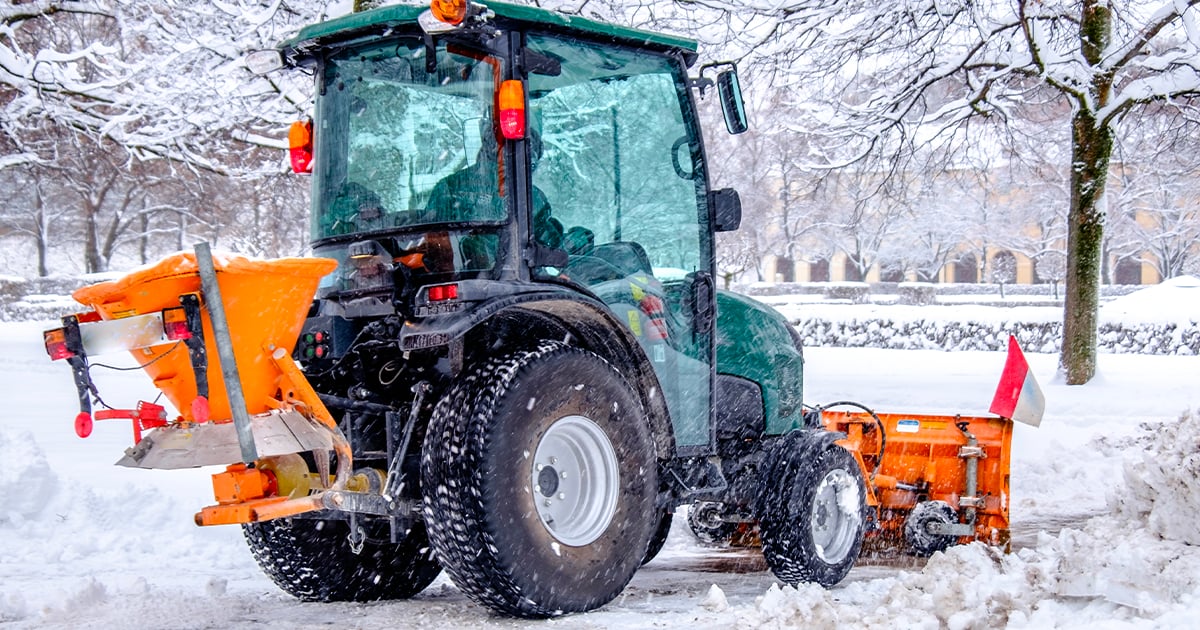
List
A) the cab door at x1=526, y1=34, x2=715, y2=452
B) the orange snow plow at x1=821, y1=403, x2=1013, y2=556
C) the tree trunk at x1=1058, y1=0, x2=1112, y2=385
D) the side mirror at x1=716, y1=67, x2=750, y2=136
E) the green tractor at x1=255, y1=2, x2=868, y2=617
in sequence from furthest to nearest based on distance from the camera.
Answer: the tree trunk at x1=1058, y1=0, x2=1112, y2=385 < the orange snow plow at x1=821, y1=403, x2=1013, y2=556 < the side mirror at x1=716, y1=67, x2=750, y2=136 < the cab door at x1=526, y1=34, x2=715, y2=452 < the green tractor at x1=255, y1=2, x2=868, y2=617

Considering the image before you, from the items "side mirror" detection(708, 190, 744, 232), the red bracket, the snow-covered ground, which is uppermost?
"side mirror" detection(708, 190, 744, 232)

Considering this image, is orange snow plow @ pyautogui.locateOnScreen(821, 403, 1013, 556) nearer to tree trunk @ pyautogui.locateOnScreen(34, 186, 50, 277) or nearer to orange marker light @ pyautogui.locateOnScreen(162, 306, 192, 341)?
orange marker light @ pyautogui.locateOnScreen(162, 306, 192, 341)

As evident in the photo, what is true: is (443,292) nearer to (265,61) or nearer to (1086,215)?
(265,61)

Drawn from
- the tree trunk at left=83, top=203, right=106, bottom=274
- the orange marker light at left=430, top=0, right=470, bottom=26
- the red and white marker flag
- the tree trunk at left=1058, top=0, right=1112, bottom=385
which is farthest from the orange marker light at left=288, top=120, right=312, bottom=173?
the tree trunk at left=83, top=203, right=106, bottom=274

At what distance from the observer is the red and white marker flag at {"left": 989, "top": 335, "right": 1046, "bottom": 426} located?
8211mm

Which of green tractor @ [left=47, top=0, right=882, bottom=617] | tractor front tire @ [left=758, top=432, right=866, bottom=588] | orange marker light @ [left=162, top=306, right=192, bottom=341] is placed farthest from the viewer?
tractor front tire @ [left=758, top=432, right=866, bottom=588]

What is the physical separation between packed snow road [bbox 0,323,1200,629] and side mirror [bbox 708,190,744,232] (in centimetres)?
176

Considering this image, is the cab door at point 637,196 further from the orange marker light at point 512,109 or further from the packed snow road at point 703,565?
the packed snow road at point 703,565

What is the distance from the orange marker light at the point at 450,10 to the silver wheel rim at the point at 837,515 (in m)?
3.07

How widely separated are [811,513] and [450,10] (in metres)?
3.07

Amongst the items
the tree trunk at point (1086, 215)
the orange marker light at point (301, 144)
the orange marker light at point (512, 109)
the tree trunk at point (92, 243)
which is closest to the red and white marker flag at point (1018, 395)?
the orange marker light at point (512, 109)

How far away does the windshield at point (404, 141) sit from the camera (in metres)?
4.58

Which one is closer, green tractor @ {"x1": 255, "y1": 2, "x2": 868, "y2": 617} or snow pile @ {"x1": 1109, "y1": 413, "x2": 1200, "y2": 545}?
snow pile @ {"x1": 1109, "y1": 413, "x2": 1200, "y2": 545}

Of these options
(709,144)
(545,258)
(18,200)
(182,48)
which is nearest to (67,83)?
(182,48)
